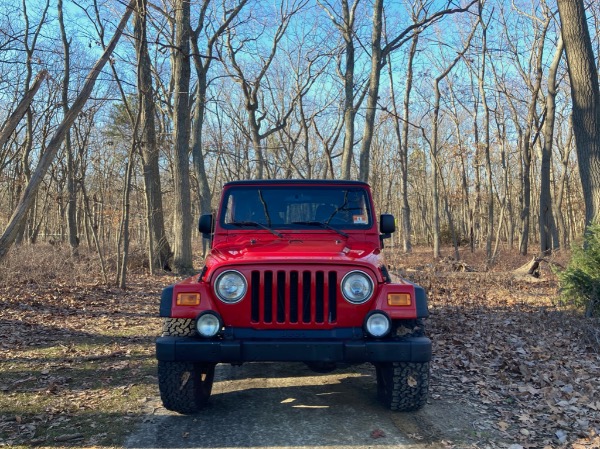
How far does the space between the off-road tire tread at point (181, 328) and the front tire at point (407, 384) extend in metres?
1.57

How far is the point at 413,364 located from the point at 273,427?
1214mm

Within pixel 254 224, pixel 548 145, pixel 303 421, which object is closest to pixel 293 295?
pixel 303 421

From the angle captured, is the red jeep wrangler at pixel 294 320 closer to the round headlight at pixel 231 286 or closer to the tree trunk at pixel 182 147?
the round headlight at pixel 231 286

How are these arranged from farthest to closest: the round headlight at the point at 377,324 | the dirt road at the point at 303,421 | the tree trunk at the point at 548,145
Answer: the tree trunk at the point at 548,145, the round headlight at the point at 377,324, the dirt road at the point at 303,421

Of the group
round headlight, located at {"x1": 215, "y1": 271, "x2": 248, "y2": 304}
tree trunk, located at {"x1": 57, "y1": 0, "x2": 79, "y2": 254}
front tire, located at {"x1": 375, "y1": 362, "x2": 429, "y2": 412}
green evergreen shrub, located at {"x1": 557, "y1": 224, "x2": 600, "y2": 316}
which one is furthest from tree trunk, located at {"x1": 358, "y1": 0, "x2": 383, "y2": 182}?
round headlight, located at {"x1": 215, "y1": 271, "x2": 248, "y2": 304}

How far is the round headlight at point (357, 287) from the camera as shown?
4.00m

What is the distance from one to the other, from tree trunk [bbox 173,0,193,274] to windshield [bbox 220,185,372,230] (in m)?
9.84

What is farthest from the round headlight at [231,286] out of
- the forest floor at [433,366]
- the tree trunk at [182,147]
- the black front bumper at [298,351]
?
the tree trunk at [182,147]

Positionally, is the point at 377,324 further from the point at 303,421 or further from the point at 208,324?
the point at 208,324

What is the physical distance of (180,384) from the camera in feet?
13.5

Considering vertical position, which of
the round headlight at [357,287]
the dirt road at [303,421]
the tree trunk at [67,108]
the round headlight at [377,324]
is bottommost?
the dirt road at [303,421]

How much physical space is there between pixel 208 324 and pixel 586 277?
6007 mm

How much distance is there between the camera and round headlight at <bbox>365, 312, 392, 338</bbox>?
3.90 m

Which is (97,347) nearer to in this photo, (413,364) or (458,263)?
(413,364)
